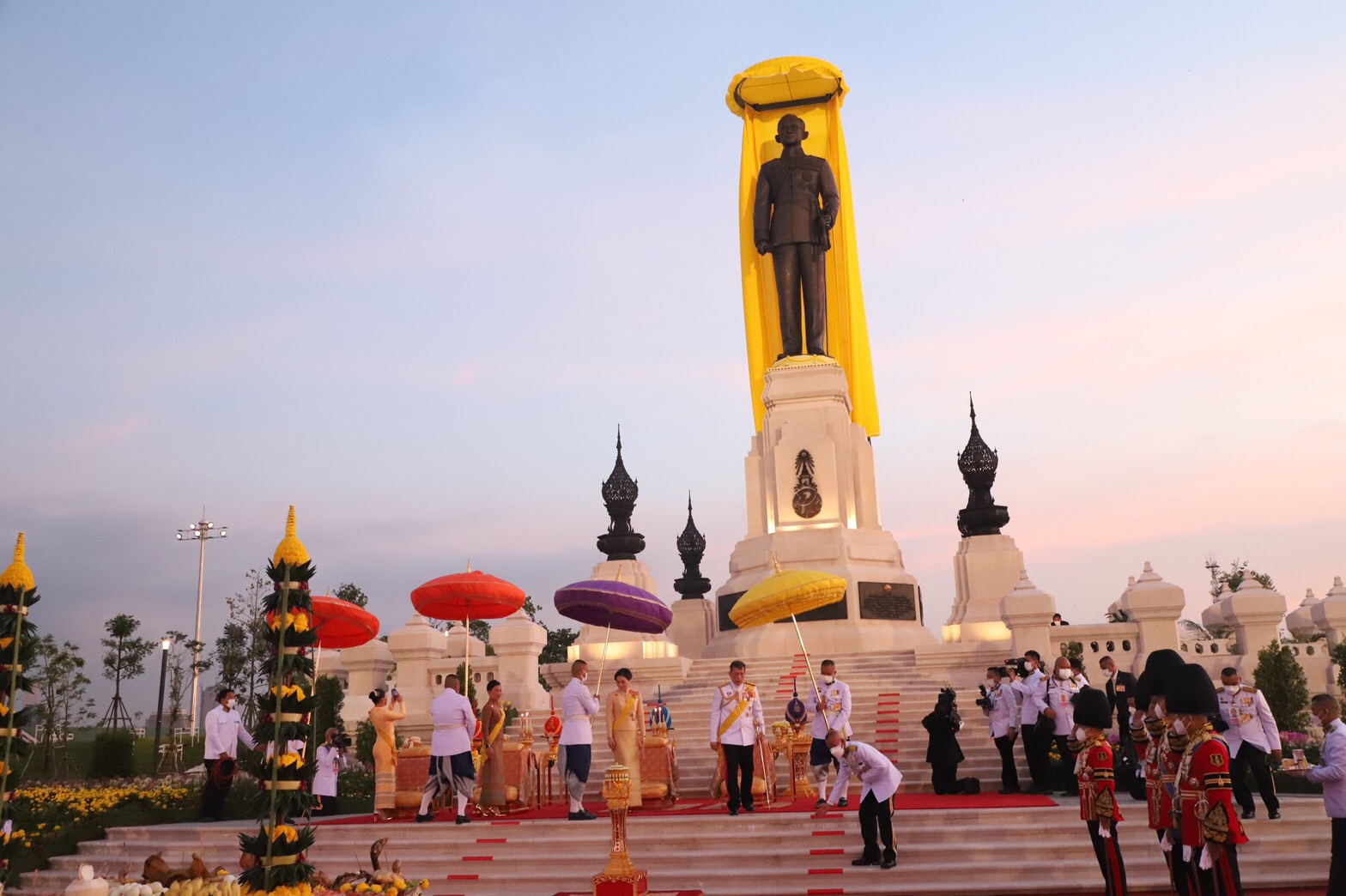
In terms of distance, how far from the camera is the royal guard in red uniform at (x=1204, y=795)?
21.4ft

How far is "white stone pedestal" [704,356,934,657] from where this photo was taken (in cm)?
2181

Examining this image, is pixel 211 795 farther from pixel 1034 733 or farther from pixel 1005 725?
pixel 1034 733

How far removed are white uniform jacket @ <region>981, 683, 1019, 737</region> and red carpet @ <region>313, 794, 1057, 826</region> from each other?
764 mm

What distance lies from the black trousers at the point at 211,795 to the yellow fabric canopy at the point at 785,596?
6787 millimetres

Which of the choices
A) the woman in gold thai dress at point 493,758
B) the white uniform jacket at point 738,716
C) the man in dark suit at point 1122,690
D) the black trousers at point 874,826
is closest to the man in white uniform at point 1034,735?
the man in dark suit at point 1122,690

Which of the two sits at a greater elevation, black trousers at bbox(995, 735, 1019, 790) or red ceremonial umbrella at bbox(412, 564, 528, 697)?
red ceremonial umbrella at bbox(412, 564, 528, 697)

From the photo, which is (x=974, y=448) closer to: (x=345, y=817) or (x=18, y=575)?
(x=345, y=817)

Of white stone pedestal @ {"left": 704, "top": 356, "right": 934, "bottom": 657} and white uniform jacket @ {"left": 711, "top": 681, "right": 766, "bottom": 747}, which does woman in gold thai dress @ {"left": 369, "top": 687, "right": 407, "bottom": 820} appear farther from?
white stone pedestal @ {"left": 704, "top": 356, "right": 934, "bottom": 657}

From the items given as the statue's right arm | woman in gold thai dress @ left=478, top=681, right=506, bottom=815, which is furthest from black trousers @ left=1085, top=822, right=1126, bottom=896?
the statue's right arm

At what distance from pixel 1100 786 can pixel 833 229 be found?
2133 centimetres

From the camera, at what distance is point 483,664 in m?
20.6

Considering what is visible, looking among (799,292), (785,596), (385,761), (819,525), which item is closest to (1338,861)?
(785,596)

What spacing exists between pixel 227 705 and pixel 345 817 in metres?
2.13

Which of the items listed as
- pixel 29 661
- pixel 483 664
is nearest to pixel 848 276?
pixel 483 664
